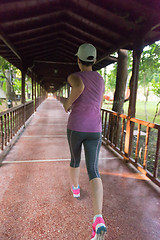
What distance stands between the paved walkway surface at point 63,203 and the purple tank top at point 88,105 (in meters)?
1.00

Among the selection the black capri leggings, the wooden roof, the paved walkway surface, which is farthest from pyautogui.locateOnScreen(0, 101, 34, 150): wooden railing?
the black capri leggings

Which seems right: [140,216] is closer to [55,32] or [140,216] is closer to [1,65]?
[55,32]

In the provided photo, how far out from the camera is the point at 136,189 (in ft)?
8.53

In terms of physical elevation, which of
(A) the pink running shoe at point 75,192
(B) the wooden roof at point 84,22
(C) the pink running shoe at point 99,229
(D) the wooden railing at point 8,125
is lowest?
(A) the pink running shoe at point 75,192

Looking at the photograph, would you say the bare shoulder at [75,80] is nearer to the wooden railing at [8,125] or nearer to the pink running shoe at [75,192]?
the pink running shoe at [75,192]

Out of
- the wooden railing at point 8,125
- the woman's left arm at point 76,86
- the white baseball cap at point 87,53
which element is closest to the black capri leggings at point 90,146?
the woman's left arm at point 76,86

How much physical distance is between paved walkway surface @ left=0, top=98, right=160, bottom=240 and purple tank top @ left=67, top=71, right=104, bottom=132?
1000 millimetres

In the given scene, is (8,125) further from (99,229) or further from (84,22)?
(99,229)

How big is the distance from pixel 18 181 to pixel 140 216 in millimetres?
1765

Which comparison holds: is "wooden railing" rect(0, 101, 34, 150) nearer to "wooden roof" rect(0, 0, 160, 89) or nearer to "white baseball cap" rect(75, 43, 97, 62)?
"wooden roof" rect(0, 0, 160, 89)

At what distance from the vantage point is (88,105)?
1.71 m

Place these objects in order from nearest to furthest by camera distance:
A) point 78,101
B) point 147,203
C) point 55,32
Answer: point 78,101 → point 147,203 → point 55,32

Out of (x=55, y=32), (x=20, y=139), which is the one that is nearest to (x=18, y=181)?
(x=20, y=139)

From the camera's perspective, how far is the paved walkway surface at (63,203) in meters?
1.74
